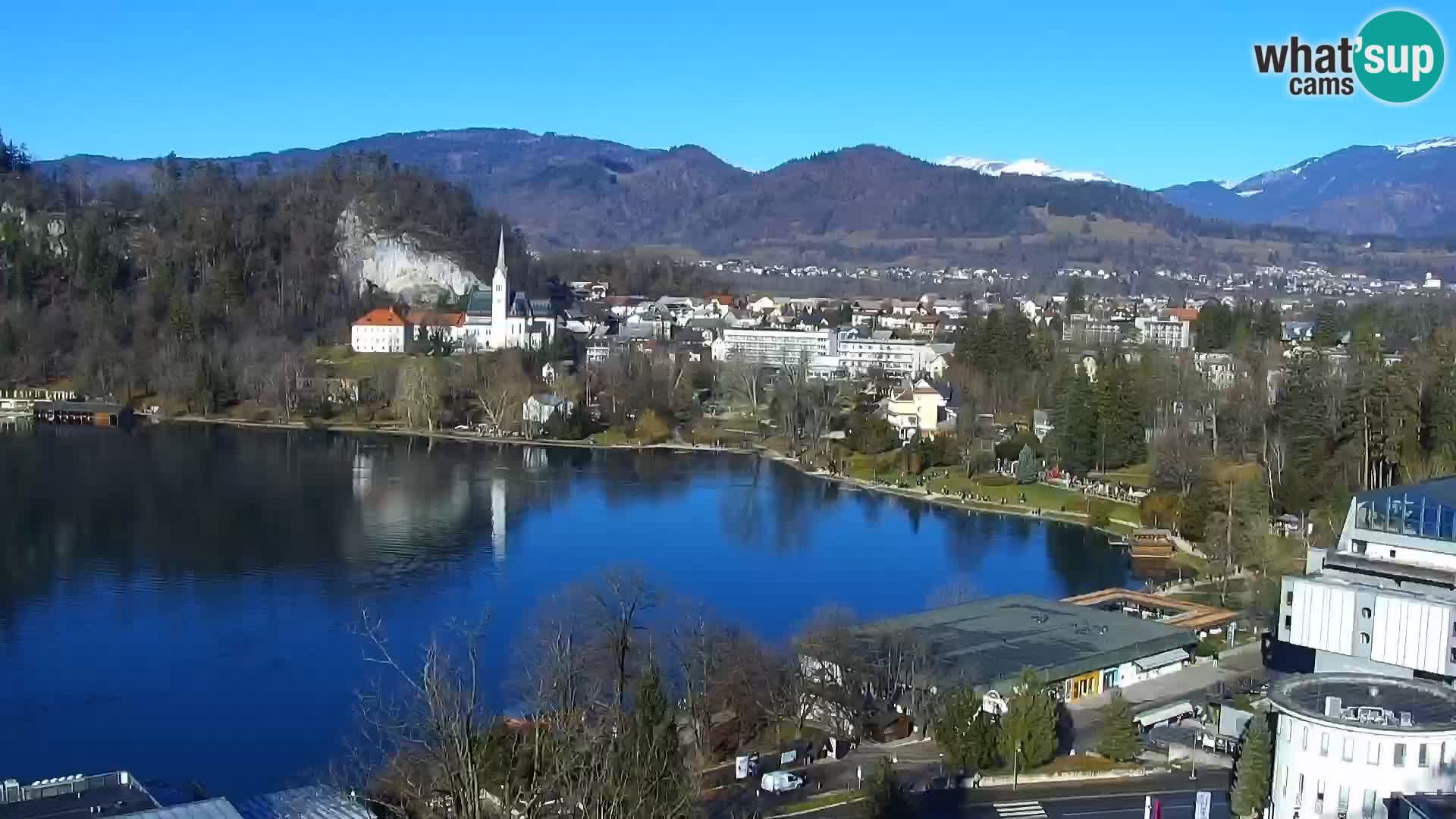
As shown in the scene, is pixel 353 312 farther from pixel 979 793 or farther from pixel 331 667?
pixel 979 793

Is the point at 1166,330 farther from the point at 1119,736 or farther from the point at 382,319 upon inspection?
the point at 1119,736

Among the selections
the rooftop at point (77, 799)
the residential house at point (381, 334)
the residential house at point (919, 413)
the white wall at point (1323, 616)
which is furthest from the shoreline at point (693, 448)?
the rooftop at point (77, 799)

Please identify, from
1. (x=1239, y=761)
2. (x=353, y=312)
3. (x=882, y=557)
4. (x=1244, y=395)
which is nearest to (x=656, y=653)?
(x=1239, y=761)

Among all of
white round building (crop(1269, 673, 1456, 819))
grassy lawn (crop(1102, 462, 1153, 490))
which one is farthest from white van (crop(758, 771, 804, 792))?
grassy lawn (crop(1102, 462, 1153, 490))

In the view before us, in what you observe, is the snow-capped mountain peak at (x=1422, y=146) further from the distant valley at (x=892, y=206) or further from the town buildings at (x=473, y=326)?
the town buildings at (x=473, y=326)

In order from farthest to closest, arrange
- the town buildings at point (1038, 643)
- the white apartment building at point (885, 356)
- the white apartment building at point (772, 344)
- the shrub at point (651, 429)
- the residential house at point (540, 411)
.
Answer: the white apartment building at point (772, 344), the white apartment building at point (885, 356), the residential house at point (540, 411), the shrub at point (651, 429), the town buildings at point (1038, 643)

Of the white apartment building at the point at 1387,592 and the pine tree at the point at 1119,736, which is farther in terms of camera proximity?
the pine tree at the point at 1119,736

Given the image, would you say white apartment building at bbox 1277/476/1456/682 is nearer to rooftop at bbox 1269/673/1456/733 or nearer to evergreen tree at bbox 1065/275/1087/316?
rooftop at bbox 1269/673/1456/733
